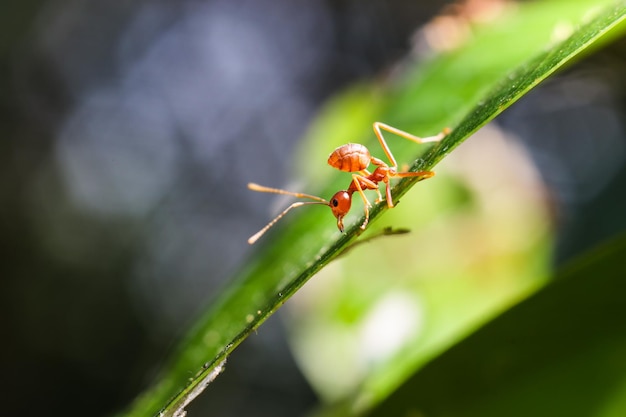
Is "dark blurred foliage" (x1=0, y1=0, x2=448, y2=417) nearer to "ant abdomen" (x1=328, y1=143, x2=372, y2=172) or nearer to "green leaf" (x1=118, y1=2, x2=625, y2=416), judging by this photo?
"green leaf" (x1=118, y1=2, x2=625, y2=416)

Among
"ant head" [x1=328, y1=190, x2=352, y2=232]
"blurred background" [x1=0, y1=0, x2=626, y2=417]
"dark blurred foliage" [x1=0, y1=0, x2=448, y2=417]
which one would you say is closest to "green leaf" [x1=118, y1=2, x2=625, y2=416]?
"ant head" [x1=328, y1=190, x2=352, y2=232]

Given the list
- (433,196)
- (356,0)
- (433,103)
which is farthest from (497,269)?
(356,0)

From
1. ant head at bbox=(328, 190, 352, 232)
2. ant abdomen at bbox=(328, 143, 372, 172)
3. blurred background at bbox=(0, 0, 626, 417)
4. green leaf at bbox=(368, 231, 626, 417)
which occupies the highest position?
blurred background at bbox=(0, 0, 626, 417)

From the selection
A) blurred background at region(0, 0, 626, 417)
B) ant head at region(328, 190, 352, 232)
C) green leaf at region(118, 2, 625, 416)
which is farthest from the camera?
blurred background at region(0, 0, 626, 417)

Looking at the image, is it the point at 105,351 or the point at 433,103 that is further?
the point at 105,351

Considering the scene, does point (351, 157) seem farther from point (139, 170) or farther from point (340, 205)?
point (139, 170)

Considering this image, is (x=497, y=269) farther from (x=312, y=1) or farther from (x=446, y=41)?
(x=312, y=1)
